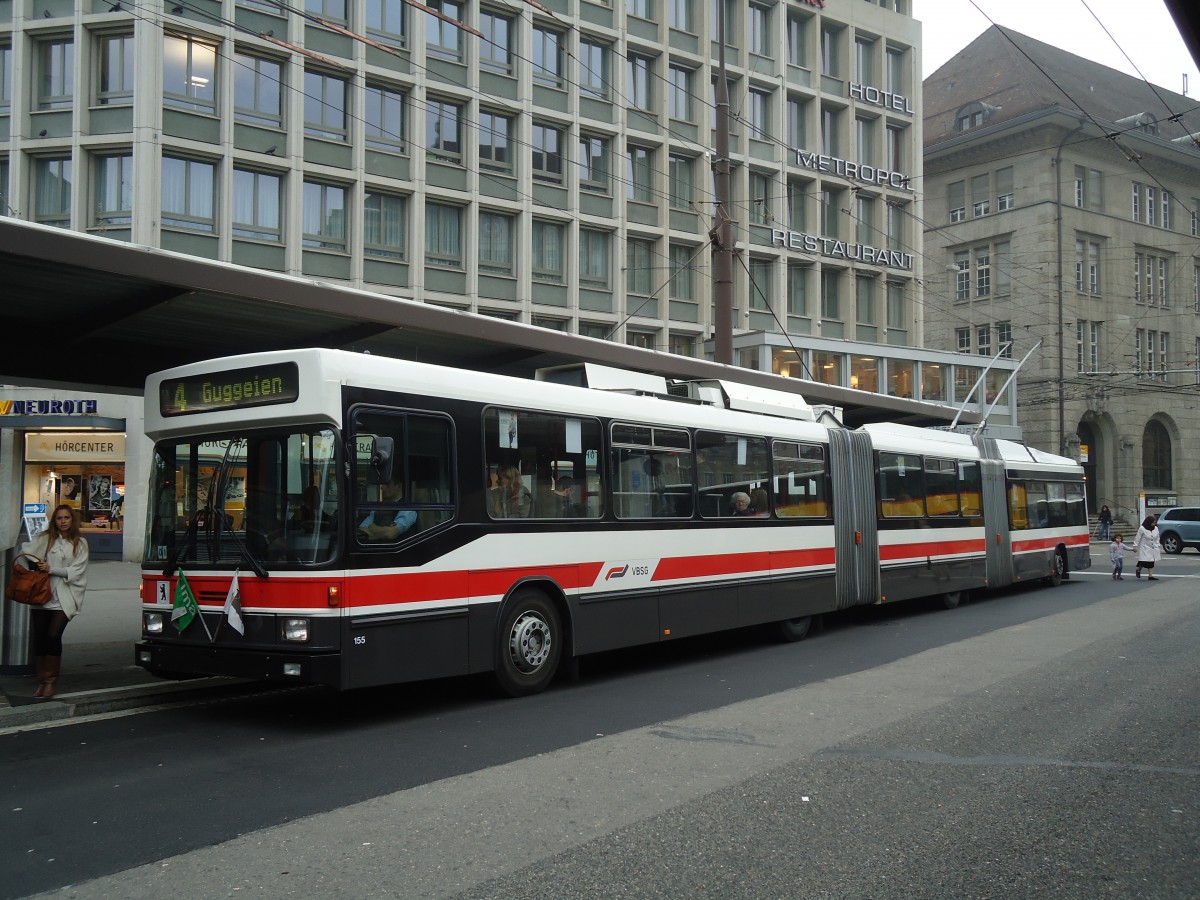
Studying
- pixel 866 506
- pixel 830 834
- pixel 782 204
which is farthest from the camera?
pixel 782 204

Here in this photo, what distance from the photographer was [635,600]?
11.5 m

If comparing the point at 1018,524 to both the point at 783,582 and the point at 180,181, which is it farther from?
the point at 180,181

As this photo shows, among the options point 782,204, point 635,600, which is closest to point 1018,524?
point 635,600

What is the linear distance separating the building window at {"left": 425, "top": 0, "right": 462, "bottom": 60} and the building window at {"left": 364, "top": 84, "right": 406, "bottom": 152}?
80.8 inches

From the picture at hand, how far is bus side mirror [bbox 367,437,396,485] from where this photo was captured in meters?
8.80

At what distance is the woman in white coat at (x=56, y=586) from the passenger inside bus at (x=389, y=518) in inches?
107

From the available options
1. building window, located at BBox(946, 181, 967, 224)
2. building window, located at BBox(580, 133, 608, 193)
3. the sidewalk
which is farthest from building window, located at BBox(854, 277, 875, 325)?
the sidewalk

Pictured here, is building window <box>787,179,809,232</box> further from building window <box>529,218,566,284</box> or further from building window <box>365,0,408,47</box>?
building window <box>365,0,408,47</box>

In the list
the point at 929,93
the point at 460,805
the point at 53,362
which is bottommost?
the point at 460,805

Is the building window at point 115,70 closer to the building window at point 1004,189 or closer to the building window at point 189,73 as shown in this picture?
the building window at point 189,73

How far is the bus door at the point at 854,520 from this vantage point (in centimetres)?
1556

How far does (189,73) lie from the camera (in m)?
30.6

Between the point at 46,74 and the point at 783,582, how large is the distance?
2624 centimetres

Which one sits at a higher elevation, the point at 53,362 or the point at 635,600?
the point at 53,362
